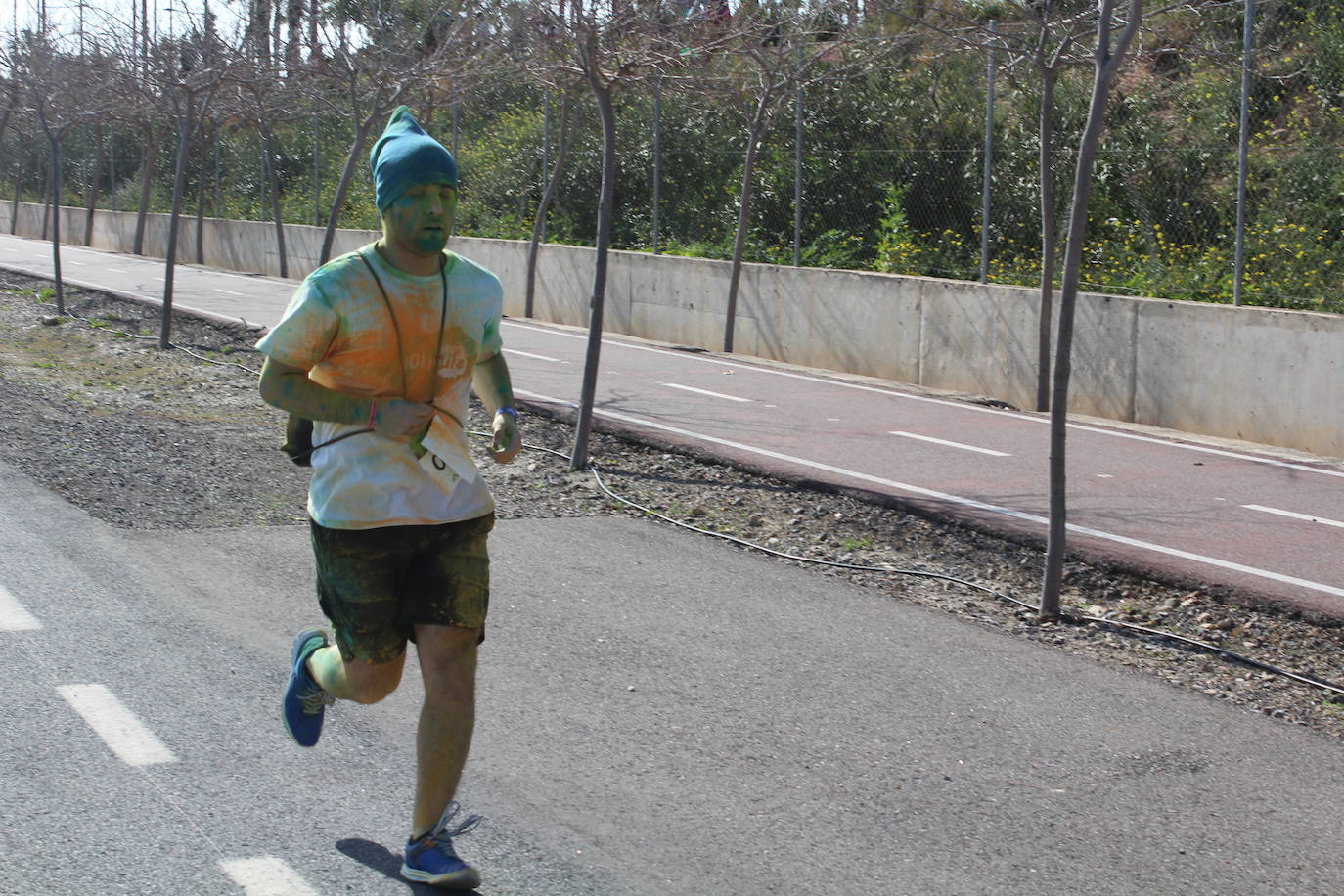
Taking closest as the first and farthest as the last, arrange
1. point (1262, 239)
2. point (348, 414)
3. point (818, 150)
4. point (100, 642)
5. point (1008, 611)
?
point (348, 414) < point (100, 642) < point (1008, 611) < point (1262, 239) < point (818, 150)

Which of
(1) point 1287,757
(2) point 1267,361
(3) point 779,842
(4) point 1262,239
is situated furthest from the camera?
(4) point 1262,239

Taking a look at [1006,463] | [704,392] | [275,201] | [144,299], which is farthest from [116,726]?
[275,201]

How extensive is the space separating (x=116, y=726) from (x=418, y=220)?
2.18 m

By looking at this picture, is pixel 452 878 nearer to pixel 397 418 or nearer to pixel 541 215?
pixel 397 418

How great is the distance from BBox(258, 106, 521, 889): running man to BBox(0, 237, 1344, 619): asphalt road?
4.79 m

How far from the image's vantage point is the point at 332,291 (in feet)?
12.0

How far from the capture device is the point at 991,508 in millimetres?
9219

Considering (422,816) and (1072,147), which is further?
(1072,147)

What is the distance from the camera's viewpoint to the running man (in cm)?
367

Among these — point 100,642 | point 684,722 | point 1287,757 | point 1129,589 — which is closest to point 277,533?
point 100,642

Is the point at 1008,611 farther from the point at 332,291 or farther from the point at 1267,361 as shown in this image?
the point at 1267,361

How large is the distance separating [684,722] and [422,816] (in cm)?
155

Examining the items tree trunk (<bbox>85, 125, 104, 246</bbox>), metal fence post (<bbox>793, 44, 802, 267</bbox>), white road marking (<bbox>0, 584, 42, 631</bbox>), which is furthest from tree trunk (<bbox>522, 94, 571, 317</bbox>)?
tree trunk (<bbox>85, 125, 104, 246</bbox>)

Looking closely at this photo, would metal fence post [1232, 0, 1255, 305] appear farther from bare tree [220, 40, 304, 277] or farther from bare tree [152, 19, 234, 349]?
bare tree [220, 40, 304, 277]
